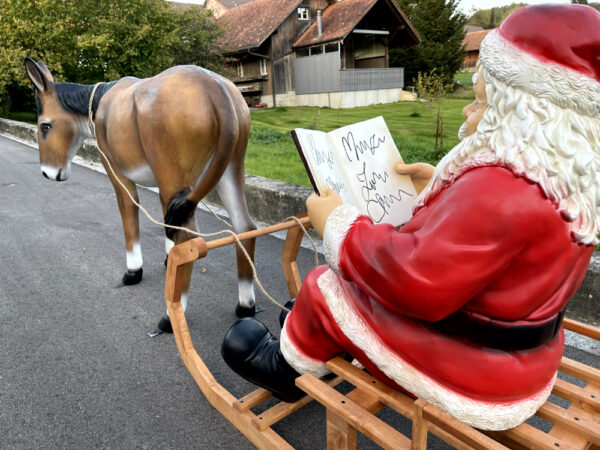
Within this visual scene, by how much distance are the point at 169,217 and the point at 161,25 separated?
14163 mm

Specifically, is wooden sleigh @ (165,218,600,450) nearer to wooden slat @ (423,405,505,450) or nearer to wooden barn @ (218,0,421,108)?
wooden slat @ (423,405,505,450)

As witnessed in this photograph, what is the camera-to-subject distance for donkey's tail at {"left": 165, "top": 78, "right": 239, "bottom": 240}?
7.50 ft

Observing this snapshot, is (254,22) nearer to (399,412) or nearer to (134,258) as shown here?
(134,258)

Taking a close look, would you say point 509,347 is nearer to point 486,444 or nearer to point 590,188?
point 486,444

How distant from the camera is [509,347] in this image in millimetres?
1154

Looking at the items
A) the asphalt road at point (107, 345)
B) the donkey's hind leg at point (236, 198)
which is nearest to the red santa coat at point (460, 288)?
the asphalt road at point (107, 345)

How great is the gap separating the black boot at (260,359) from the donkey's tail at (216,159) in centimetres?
74

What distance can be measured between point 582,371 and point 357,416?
82 centimetres

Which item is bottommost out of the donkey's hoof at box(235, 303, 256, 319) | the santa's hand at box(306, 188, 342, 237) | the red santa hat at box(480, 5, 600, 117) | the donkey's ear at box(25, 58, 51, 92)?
the donkey's hoof at box(235, 303, 256, 319)

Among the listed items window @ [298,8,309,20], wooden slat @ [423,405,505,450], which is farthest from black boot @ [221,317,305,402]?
window @ [298,8,309,20]

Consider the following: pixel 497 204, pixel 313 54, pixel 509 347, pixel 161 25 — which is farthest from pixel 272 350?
pixel 313 54

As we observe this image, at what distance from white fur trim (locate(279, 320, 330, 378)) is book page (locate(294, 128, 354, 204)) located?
1.73 ft

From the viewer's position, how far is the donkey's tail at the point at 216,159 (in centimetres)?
229

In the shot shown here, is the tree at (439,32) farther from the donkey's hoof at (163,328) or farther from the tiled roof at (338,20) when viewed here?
the donkey's hoof at (163,328)
